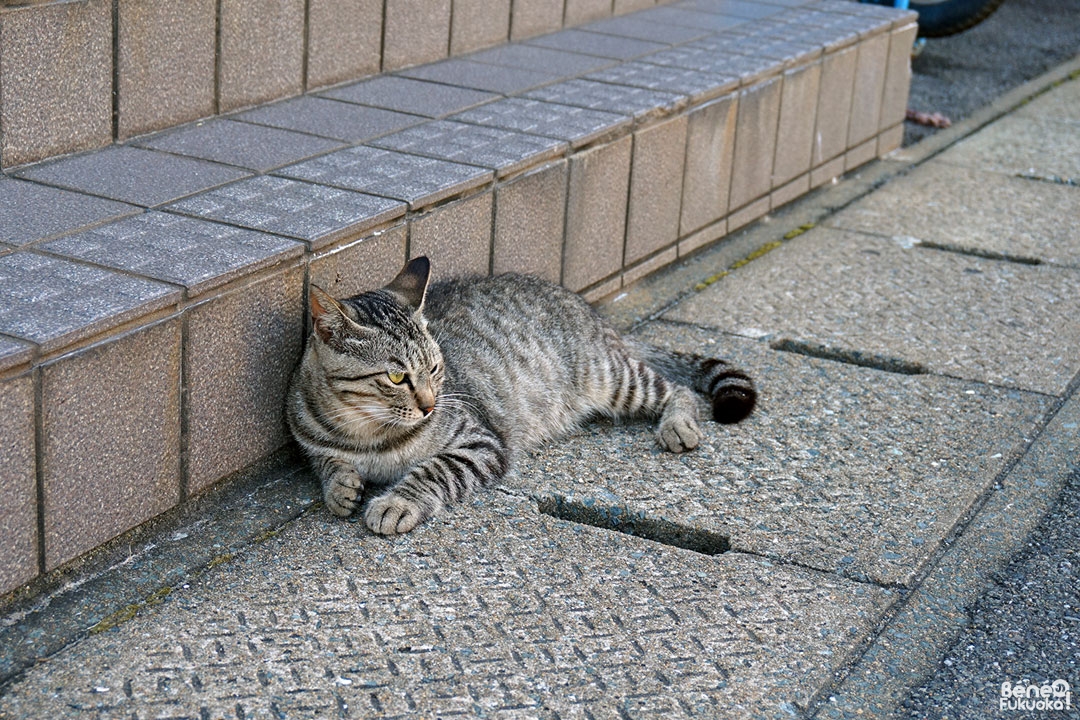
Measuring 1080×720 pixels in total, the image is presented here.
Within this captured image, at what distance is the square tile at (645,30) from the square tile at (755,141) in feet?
1.85

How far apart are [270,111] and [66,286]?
1.68 meters

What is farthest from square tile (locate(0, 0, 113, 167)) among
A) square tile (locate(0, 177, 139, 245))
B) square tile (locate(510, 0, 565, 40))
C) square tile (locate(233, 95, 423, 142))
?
square tile (locate(510, 0, 565, 40))

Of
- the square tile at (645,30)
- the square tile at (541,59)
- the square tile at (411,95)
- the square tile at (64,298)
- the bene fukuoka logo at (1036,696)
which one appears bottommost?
the bene fukuoka logo at (1036,696)

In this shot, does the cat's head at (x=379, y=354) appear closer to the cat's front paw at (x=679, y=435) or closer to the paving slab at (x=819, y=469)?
the paving slab at (x=819, y=469)

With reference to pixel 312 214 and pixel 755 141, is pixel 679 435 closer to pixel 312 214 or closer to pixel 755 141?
pixel 312 214

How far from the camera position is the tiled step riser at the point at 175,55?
389 centimetres

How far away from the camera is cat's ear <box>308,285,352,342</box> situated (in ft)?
11.6

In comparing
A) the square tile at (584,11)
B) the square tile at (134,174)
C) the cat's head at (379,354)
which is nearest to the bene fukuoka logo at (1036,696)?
the cat's head at (379,354)

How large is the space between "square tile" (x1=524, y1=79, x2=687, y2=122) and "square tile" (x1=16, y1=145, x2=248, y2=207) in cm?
158

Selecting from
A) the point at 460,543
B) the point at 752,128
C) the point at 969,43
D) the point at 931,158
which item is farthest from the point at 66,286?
the point at 969,43

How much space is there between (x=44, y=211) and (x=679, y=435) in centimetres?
198

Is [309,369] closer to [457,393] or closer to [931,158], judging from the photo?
[457,393]

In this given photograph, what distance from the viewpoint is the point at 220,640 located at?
3033mm

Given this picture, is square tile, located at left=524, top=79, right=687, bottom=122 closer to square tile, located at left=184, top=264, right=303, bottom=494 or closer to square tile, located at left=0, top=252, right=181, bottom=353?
square tile, located at left=184, top=264, right=303, bottom=494
